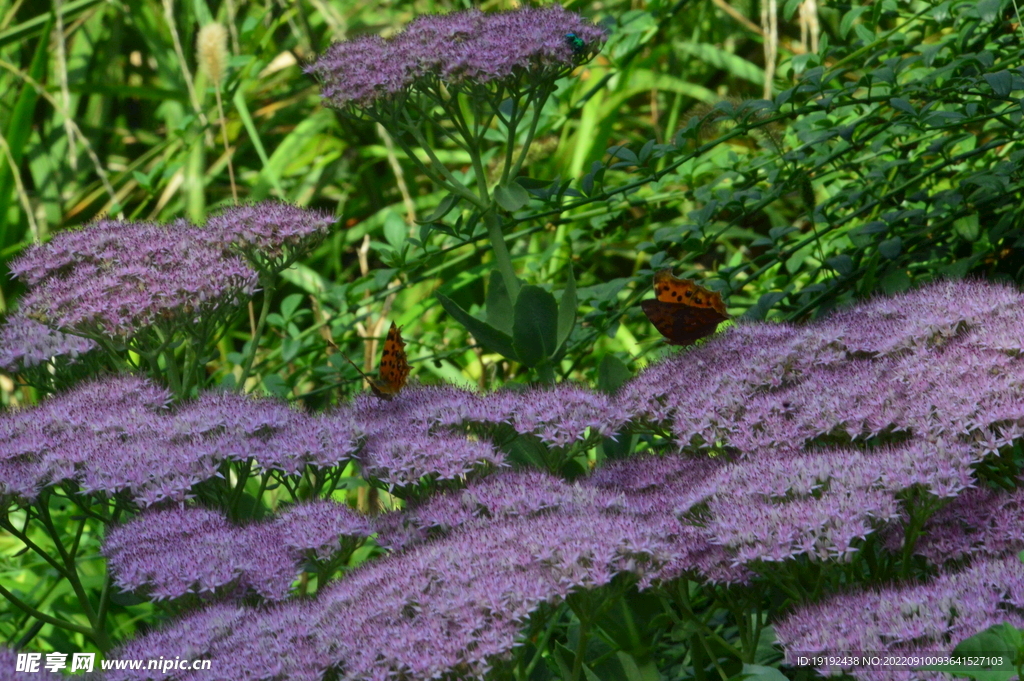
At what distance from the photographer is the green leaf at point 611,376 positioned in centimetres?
233

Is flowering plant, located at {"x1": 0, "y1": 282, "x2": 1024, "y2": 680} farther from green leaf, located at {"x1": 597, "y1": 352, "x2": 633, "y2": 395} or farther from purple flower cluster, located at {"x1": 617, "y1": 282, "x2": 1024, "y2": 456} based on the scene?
green leaf, located at {"x1": 597, "y1": 352, "x2": 633, "y2": 395}

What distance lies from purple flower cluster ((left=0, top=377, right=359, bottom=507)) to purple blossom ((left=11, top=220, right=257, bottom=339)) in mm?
189

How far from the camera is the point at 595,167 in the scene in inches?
97.5

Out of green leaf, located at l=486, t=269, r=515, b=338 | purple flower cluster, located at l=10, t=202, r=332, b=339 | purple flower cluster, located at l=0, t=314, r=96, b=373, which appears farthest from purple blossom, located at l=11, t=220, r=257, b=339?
green leaf, located at l=486, t=269, r=515, b=338

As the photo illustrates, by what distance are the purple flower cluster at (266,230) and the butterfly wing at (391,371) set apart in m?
0.31

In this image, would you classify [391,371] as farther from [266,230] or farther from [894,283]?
[894,283]

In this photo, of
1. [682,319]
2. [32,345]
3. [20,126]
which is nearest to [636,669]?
[682,319]

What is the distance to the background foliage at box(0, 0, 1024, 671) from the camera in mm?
2584

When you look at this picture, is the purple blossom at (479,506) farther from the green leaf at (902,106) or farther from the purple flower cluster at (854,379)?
the green leaf at (902,106)

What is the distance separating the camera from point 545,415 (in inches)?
78.9

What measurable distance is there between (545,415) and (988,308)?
35.5 inches

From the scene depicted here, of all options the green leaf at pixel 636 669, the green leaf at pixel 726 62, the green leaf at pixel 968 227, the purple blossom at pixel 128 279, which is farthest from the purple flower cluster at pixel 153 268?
the green leaf at pixel 726 62

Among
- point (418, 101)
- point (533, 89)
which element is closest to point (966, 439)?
point (533, 89)

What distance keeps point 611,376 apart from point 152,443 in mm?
1022
